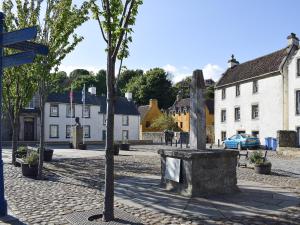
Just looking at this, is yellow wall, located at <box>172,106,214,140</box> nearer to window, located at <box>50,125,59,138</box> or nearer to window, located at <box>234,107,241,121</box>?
window, located at <box>234,107,241,121</box>

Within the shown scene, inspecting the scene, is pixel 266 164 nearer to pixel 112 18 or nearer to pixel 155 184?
pixel 155 184

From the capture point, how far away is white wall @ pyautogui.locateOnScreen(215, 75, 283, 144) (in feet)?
118

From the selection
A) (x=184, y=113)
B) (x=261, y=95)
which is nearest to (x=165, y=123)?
(x=184, y=113)

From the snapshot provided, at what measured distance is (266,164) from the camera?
52.3ft

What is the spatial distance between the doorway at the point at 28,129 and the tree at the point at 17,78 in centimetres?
3117

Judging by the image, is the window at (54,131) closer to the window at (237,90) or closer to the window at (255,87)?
the window at (237,90)

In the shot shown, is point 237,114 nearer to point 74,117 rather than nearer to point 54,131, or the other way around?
point 74,117

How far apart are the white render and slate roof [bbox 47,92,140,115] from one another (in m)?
0.60

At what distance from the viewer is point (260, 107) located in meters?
38.2

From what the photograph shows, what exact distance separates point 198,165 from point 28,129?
4177 centimetres

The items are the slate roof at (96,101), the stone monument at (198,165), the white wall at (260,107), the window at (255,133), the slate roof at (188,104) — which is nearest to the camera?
the stone monument at (198,165)

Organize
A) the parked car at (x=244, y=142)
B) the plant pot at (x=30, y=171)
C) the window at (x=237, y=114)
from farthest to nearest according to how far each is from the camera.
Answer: the window at (x=237, y=114)
the parked car at (x=244, y=142)
the plant pot at (x=30, y=171)

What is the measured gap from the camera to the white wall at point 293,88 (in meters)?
33.8

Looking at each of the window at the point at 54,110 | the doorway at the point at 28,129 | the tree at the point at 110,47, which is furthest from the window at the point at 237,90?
the tree at the point at 110,47
